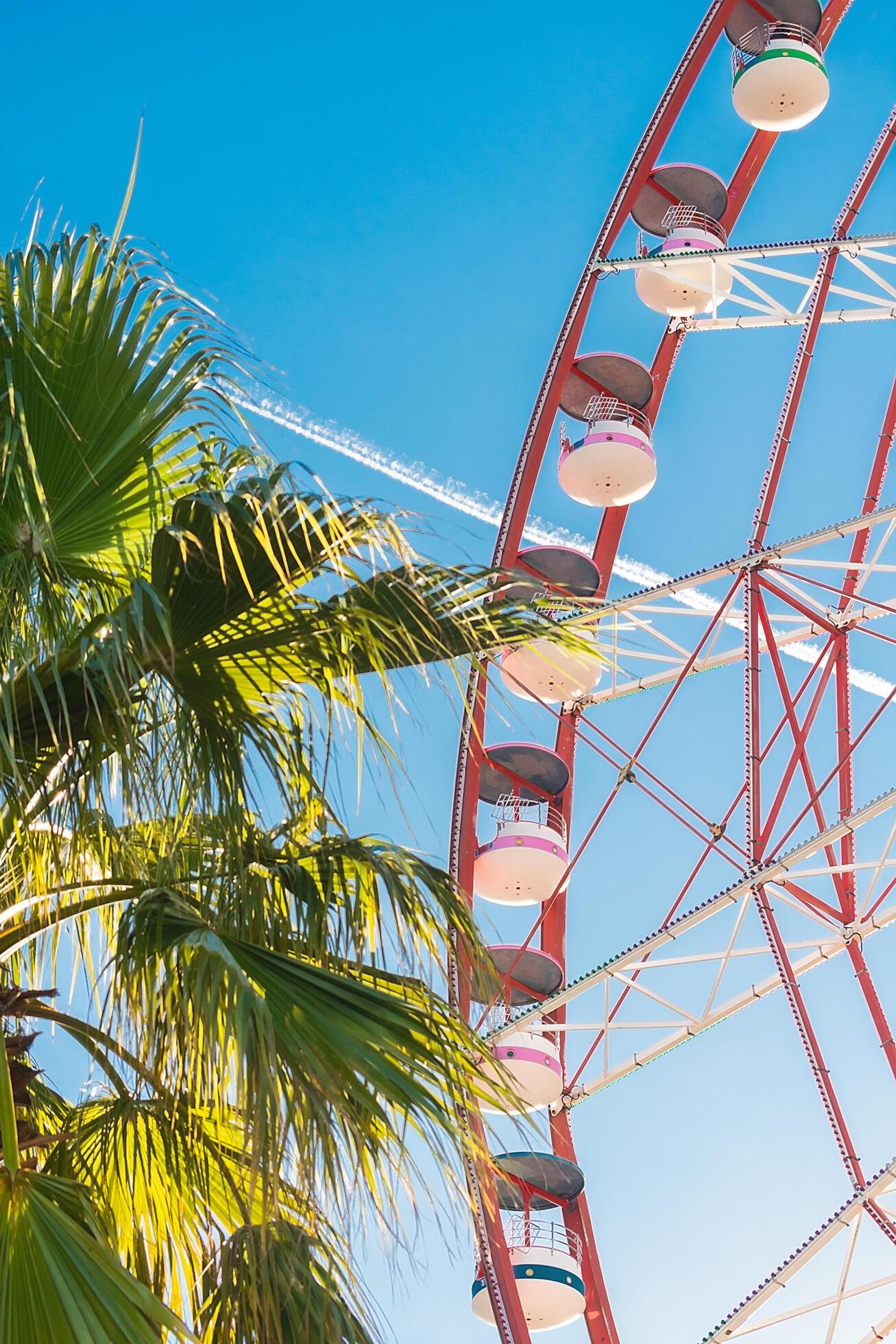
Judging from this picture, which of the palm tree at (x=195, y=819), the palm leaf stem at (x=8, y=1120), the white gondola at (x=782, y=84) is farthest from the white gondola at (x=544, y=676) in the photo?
the palm leaf stem at (x=8, y=1120)

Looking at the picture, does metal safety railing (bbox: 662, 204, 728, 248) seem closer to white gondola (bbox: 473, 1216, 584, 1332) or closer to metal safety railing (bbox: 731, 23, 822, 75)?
metal safety railing (bbox: 731, 23, 822, 75)

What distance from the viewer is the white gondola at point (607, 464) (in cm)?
1606

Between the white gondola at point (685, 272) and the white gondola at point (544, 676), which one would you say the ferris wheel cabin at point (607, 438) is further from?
the white gondola at point (544, 676)

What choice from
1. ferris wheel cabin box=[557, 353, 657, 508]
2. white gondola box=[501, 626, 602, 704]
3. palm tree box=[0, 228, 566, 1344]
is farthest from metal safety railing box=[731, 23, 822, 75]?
palm tree box=[0, 228, 566, 1344]

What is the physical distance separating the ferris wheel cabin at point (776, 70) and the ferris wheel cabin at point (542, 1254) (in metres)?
9.25

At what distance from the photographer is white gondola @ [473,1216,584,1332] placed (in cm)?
1380

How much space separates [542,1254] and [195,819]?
31.3 ft

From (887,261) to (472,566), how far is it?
11245mm

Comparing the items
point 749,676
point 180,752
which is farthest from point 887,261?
point 180,752

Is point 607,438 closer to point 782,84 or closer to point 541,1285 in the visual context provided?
point 782,84

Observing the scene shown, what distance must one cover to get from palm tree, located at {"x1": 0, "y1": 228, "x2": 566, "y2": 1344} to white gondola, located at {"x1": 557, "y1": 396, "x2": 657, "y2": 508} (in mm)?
10519

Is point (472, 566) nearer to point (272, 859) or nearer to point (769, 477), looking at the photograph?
point (272, 859)

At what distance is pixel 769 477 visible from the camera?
1537 cm

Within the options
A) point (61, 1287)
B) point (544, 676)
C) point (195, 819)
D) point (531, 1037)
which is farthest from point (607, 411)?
point (61, 1287)
